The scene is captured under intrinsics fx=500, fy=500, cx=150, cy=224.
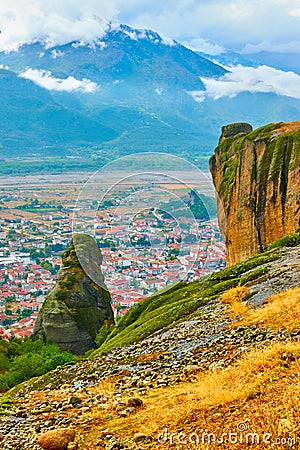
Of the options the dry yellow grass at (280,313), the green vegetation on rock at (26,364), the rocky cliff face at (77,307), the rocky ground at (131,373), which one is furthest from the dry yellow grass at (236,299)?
the rocky cliff face at (77,307)

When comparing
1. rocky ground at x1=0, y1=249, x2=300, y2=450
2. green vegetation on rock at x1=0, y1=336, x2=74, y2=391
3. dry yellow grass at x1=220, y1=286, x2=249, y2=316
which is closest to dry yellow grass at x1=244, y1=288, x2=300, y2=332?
rocky ground at x1=0, y1=249, x2=300, y2=450

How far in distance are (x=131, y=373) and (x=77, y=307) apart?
28.3 m

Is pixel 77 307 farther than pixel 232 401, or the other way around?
pixel 77 307

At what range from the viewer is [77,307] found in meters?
42.4

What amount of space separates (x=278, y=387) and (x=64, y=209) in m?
156

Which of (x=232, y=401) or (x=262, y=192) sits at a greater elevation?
(x=262, y=192)

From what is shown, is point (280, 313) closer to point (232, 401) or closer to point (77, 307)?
point (232, 401)

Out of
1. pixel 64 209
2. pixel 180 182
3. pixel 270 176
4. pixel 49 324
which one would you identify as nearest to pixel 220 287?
pixel 180 182

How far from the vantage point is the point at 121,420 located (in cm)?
1051

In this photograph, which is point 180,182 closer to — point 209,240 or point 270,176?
point 209,240

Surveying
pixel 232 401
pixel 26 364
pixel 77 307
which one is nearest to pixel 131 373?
pixel 232 401

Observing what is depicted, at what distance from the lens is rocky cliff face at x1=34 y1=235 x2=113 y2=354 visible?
133ft

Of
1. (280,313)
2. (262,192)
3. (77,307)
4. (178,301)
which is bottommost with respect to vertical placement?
A: (77,307)

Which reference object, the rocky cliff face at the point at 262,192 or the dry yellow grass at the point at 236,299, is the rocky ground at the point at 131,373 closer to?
the dry yellow grass at the point at 236,299
